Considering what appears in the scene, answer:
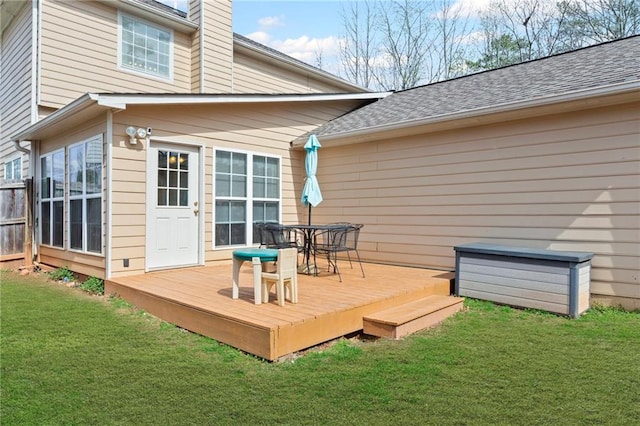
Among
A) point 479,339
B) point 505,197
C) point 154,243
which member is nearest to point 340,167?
point 505,197

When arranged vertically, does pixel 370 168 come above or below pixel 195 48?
below

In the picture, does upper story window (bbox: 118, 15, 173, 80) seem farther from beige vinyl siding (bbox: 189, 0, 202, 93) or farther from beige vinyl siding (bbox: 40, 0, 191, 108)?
beige vinyl siding (bbox: 189, 0, 202, 93)

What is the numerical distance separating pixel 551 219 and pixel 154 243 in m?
5.46

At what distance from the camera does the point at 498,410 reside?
2.51 meters

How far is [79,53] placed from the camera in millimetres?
7844

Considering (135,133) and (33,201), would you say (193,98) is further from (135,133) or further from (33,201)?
(33,201)

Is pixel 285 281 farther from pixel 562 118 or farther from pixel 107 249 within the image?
pixel 562 118

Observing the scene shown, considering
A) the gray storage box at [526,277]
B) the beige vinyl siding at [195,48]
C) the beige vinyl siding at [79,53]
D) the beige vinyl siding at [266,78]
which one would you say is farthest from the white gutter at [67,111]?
the gray storage box at [526,277]

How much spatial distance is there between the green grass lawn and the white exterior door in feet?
5.69

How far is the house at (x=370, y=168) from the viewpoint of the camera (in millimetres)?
4977

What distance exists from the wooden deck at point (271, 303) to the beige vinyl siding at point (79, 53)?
4.37m

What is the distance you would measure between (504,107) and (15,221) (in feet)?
28.0

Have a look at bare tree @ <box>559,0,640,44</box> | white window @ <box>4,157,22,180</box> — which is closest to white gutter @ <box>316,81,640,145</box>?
white window @ <box>4,157,22,180</box>

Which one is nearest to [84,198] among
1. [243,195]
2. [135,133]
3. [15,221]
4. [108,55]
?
[135,133]
